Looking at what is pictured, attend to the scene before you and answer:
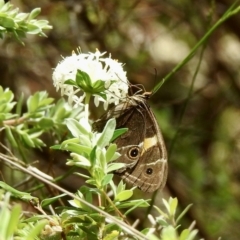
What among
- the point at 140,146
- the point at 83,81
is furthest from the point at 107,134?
the point at 140,146

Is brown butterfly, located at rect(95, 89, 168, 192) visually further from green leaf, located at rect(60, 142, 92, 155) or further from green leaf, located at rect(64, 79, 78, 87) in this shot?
green leaf, located at rect(60, 142, 92, 155)

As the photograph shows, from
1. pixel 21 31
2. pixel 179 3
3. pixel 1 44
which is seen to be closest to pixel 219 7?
pixel 179 3

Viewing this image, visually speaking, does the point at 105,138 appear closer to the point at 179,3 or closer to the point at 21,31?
the point at 21,31

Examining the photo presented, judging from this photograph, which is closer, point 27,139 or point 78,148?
point 78,148

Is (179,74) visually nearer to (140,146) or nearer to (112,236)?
(140,146)

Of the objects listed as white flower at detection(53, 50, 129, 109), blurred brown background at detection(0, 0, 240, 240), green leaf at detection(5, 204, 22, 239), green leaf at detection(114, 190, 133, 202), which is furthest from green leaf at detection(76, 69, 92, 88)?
blurred brown background at detection(0, 0, 240, 240)

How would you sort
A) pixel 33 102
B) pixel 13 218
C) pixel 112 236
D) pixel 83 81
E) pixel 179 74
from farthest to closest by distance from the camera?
Result: pixel 179 74 → pixel 33 102 → pixel 83 81 → pixel 112 236 → pixel 13 218
